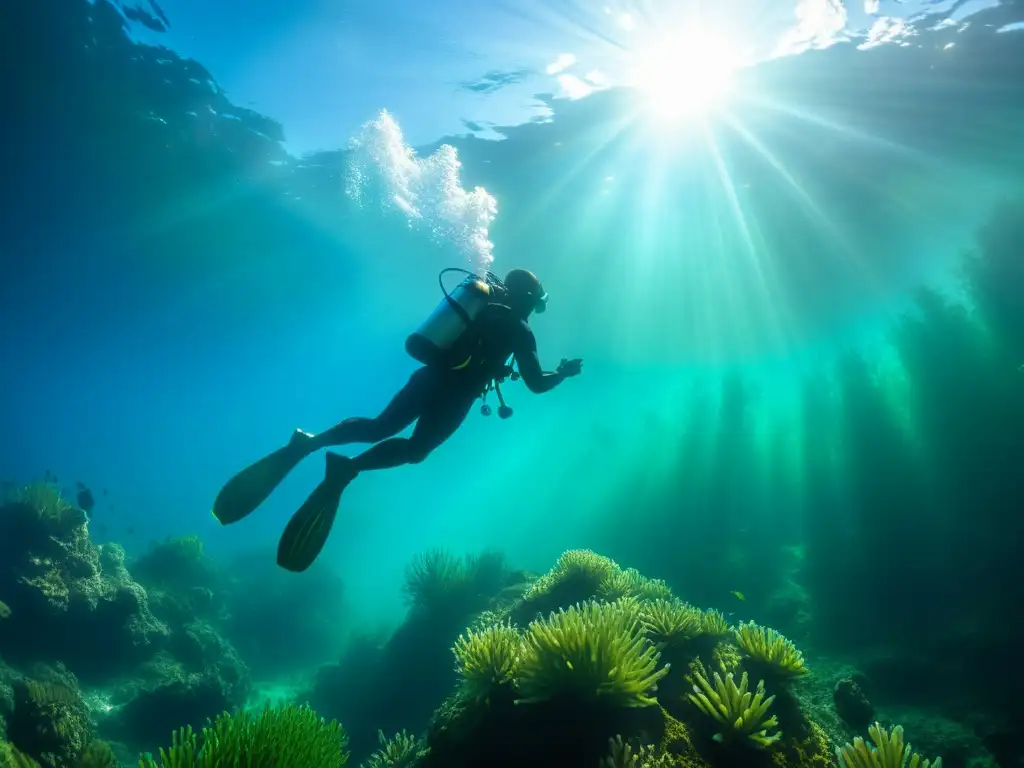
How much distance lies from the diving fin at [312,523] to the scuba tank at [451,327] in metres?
1.43

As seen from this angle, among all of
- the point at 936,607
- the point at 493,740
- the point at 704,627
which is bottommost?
the point at 493,740

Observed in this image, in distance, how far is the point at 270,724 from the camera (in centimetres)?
307

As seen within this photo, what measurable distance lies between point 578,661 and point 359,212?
21161mm

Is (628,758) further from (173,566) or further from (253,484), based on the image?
(173,566)

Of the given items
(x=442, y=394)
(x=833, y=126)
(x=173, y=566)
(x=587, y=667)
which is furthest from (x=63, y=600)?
(x=833, y=126)

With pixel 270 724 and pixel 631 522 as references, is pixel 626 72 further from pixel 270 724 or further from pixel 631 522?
pixel 631 522

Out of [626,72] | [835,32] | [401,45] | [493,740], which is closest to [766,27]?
[835,32]

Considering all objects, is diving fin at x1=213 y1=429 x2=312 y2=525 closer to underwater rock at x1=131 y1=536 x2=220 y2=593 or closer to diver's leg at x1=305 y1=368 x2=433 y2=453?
diver's leg at x1=305 y1=368 x2=433 y2=453

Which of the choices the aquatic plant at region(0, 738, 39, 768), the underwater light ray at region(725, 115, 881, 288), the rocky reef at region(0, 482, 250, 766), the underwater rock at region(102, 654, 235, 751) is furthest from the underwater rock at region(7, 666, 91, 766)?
the underwater light ray at region(725, 115, 881, 288)

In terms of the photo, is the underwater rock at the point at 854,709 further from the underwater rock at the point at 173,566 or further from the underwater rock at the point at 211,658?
the underwater rock at the point at 173,566

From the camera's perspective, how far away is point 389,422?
5.12 meters

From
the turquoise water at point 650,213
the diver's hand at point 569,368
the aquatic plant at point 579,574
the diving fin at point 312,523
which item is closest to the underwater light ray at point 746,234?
the turquoise water at point 650,213

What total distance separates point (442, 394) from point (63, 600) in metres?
11.4

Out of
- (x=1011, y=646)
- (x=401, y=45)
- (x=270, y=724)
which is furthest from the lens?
(x=401, y=45)
